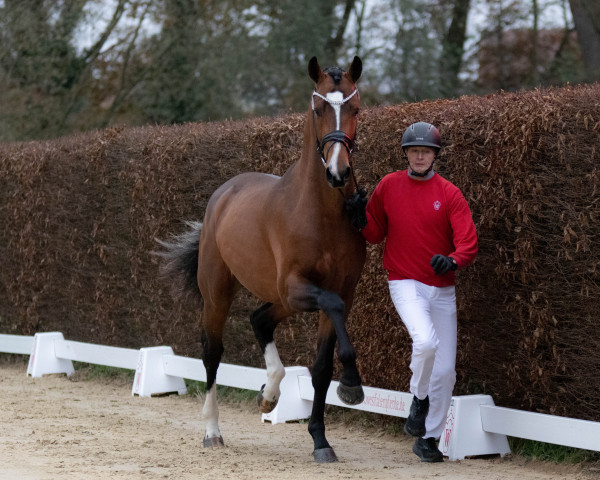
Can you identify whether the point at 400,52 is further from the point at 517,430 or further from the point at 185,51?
the point at 517,430

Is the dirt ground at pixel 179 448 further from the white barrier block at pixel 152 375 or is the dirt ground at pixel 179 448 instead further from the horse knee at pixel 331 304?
the horse knee at pixel 331 304

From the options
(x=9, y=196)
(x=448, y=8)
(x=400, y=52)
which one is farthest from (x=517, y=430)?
(x=448, y=8)

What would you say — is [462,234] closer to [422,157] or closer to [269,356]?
[422,157]

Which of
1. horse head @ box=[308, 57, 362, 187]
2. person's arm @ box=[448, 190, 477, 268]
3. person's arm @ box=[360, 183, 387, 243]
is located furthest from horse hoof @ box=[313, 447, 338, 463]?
horse head @ box=[308, 57, 362, 187]

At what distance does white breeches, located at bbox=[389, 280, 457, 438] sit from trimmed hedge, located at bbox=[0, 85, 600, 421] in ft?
1.80

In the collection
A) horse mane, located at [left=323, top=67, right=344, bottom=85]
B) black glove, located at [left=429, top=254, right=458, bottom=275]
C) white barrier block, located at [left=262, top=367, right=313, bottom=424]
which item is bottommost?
white barrier block, located at [left=262, top=367, right=313, bottom=424]

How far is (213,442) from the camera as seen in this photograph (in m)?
5.95

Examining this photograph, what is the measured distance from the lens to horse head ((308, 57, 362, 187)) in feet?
15.1

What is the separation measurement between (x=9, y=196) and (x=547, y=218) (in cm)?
728

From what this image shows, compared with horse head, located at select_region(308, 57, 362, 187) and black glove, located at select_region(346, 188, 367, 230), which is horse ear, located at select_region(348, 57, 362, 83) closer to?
horse head, located at select_region(308, 57, 362, 187)

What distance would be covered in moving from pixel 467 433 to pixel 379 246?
1555 mm

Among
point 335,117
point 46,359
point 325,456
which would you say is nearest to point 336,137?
point 335,117

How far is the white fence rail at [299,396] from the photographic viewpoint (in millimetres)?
5195

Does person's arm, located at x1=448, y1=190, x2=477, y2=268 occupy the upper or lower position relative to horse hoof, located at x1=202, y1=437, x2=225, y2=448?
upper
